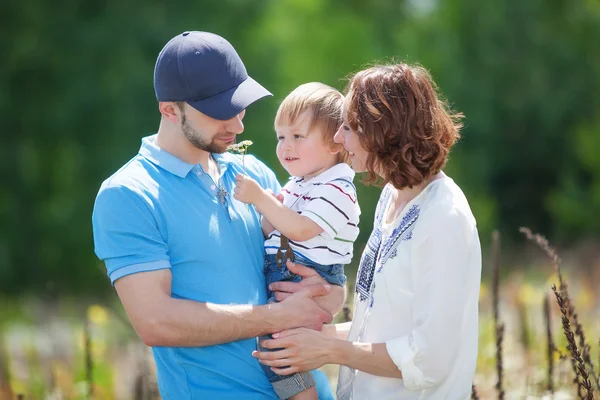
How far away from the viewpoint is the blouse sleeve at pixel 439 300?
2.86 meters

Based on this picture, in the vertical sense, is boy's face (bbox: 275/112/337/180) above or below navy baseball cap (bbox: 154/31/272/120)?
below

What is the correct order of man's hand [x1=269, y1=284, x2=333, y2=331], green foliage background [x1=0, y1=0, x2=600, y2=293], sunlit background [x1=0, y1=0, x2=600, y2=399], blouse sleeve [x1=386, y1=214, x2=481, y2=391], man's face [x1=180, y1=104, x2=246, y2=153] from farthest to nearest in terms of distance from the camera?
green foliage background [x1=0, y1=0, x2=600, y2=293]
sunlit background [x1=0, y1=0, x2=600, y2=399]
man's face [x1=180, y1=104, x2=246, y2=153]
man's hand [x1=269, y1=284, x2=333, y2=331]
blouse sleeve [x1=386, y1=214, x2=481, y2=391]

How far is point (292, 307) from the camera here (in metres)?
3.24

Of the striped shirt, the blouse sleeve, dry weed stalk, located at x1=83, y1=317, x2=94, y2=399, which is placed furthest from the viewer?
dry weed stalk, located at x1=83, y1=317, x2=94, y2=399

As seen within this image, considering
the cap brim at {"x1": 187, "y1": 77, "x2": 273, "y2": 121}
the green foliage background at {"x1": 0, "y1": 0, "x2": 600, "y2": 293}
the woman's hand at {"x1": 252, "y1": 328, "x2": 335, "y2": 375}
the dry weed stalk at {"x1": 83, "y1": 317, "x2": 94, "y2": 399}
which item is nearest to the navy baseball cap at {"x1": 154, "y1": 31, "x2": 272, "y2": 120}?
the cap brim at {"x1": 187, "y1": 77, "x2": 273, "y2": 121}

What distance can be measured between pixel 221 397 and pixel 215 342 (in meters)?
0.21

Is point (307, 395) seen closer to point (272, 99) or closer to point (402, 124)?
point (402, 124)

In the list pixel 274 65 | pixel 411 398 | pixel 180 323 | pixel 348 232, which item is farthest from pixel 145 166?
pixel 274 65

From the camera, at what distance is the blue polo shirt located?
3051mm

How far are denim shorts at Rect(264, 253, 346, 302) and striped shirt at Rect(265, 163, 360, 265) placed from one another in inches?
0.9

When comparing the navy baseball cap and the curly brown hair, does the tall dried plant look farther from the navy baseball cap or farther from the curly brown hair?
the navy baseball cap

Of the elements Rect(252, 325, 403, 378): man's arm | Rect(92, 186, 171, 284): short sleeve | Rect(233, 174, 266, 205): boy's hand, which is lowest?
Rect(252, 325, 403, 378): man's arm

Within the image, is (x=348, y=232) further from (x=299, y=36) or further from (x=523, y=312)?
(x=299, y=36)

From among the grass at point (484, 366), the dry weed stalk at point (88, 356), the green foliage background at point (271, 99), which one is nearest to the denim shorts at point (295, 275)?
the grass at point (484, 366)
